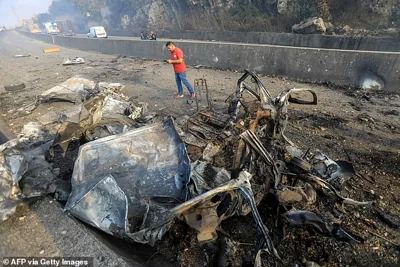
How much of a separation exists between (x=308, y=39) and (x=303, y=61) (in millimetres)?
7089

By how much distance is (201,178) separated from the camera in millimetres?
2670

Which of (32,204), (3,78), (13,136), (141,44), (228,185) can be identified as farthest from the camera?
(141,44)

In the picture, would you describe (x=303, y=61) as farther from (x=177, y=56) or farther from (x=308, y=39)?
(x=308, y=39)

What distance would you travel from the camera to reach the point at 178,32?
24.8 metres

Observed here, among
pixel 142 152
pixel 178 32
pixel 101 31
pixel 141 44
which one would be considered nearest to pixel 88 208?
pixel 142 152

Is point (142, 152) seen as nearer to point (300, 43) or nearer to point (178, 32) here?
point (300, 43)

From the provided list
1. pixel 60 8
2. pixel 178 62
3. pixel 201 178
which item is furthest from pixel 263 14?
pixel 60 8

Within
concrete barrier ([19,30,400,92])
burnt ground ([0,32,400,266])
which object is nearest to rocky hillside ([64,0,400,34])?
concrete barrier ([19,30,400,92])

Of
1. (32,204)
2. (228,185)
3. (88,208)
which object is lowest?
(32,204)

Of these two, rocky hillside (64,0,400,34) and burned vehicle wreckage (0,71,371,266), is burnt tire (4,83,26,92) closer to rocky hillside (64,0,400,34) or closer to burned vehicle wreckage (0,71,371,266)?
burned vehicle wreckage (0,71,371,266)

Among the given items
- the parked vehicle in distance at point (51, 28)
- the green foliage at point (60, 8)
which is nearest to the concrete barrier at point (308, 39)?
the parked vehicle in distance at point (51, 28)

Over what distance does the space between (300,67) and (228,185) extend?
278 inches

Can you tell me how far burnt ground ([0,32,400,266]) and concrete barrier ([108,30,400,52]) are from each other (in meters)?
6.57

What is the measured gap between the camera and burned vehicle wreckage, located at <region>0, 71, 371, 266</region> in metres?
2.25
